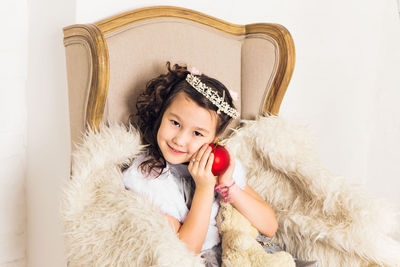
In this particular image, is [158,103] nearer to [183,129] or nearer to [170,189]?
[183,129]

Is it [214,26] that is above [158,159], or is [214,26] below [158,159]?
above

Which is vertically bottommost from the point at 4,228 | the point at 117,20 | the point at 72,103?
the point at 4,228

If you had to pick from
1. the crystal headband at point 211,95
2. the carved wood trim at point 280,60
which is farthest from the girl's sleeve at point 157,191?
the carved wood trim at point 280,60

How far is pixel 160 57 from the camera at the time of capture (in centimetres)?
128

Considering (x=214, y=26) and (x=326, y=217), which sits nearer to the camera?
(x=326, y=217)

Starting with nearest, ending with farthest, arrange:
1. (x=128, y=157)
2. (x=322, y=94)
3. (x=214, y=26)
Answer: (x=128, y=157) → (x=214, y=26) → (x=322, y=94)

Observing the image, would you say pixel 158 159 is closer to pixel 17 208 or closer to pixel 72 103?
pixel 72 103

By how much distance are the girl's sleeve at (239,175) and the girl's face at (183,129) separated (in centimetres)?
19

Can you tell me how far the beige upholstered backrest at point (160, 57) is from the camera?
3.85 feet

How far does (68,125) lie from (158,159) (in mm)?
340

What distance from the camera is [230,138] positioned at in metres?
1.38

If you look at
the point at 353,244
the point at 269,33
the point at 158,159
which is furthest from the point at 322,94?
the point at 158,159

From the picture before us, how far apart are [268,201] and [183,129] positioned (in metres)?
0.41

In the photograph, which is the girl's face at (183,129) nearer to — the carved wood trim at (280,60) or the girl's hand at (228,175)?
the girl's hand at (228,175)
